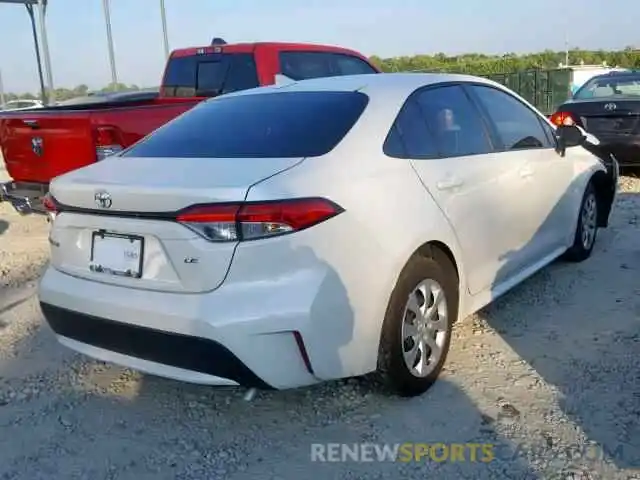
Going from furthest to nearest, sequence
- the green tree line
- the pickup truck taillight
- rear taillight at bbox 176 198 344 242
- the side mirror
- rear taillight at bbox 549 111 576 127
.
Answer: the green tree line < rear taillight at bbox 549 111 576 127 < the pickup truck taillight < the side mirror < rear taillight at bbox 176 198 344 242

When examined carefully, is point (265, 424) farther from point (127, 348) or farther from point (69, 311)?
point (69, 311)

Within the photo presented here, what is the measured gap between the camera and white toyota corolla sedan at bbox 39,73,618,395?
8.79ft

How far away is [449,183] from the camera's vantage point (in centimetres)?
350

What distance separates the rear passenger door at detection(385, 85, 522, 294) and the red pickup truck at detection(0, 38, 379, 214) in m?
1.34

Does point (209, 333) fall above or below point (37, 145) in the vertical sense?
below

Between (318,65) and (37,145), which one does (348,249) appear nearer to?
(37,145)

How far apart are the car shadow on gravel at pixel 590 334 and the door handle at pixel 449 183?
0.78 meters

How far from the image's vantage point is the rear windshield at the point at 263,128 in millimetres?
3135

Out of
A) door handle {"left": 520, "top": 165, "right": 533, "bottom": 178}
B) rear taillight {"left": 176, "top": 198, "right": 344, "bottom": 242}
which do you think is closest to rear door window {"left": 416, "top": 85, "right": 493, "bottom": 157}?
door handle {"left": 520, "top": 165, "right": 533, "bottom": 178}

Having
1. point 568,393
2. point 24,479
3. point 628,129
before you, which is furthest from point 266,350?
point 628,129

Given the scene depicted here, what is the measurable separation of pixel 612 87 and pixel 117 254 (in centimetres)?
819

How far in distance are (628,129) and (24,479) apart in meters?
7.53
